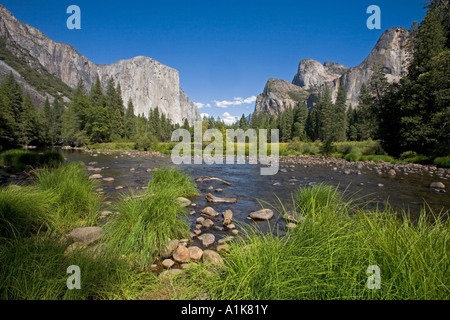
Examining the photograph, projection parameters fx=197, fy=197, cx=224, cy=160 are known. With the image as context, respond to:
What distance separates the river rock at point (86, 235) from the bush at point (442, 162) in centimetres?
2299

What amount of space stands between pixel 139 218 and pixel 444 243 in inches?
161

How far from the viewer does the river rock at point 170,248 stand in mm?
3412

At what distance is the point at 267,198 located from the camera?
7781 mm

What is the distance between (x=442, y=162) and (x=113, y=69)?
236 metres

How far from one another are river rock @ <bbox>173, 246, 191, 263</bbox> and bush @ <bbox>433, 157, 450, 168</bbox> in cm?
2169

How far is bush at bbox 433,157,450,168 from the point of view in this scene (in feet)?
Answer: 50.7

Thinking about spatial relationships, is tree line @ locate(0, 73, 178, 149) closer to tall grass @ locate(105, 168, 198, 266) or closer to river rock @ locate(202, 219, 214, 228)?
tall grass @ locate(105, 168, 198, 266)

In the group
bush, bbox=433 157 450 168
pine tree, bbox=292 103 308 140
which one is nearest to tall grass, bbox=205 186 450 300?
bush, bbox=433 157 450 168

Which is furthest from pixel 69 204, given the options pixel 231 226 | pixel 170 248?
pixel 231 226

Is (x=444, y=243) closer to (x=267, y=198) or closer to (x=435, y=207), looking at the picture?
(x=267, y=198)

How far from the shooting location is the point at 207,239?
13.4 feet

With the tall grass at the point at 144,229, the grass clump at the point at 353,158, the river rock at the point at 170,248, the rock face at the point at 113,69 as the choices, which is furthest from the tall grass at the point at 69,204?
the rock face at the point at 113,69

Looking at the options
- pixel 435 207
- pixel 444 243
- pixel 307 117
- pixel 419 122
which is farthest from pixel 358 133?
pixel 444 243

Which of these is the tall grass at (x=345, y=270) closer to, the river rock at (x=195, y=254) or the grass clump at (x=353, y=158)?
the river rock at (x=195, y=254)
